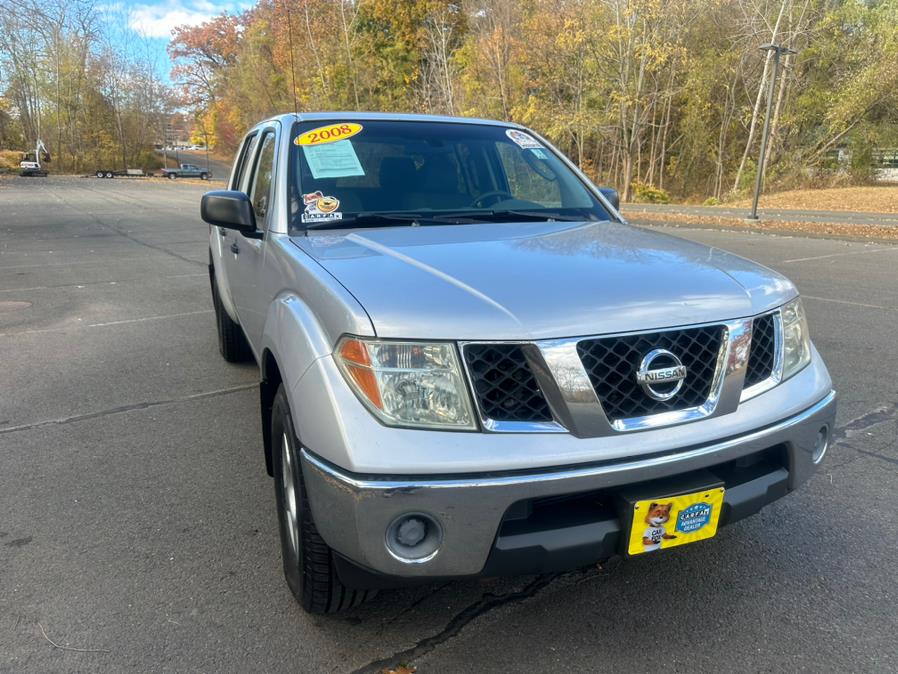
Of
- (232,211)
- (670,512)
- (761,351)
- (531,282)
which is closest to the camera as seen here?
(670,512)

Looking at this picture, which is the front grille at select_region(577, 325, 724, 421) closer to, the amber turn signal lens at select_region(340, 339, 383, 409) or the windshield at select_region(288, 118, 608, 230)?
the amber turn signal lens at select_region(340, 339, 383, 409)

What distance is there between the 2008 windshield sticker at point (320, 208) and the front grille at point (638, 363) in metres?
1.51

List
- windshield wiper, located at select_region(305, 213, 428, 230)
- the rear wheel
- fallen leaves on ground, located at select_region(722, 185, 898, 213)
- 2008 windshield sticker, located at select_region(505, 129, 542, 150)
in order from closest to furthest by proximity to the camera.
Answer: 1. windshield wiper, located at select_region(305, 213, 428, 230)
2. 2008 windshield sticker, located at select_region(505, 129, 542, 150)
3. the rear wheel
4. fallen leaves on ground, located at select_region(722, 185, 898, 213)

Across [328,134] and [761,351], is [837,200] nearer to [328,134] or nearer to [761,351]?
[328,134]

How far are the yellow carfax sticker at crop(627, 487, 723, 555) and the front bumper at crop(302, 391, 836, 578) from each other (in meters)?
0.07

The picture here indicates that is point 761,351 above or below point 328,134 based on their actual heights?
below

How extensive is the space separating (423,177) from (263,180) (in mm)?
901

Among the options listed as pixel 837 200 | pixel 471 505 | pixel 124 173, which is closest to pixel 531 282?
pixel 471 505

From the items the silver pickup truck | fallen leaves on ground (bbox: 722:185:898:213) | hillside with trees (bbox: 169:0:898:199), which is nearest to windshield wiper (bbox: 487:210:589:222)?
the silver pickup truck

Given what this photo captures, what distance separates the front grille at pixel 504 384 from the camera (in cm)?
182

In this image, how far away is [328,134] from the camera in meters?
3.29

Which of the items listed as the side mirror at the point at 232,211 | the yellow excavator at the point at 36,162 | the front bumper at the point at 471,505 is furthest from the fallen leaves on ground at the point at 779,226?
the yellow excavator at the point at 36,162

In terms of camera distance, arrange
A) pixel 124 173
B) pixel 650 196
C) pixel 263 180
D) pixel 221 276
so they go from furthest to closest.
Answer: pixel 124 173, pixel 650 196, pixel 221 276, pixel 263 180

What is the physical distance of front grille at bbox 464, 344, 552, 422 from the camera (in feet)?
5.97
